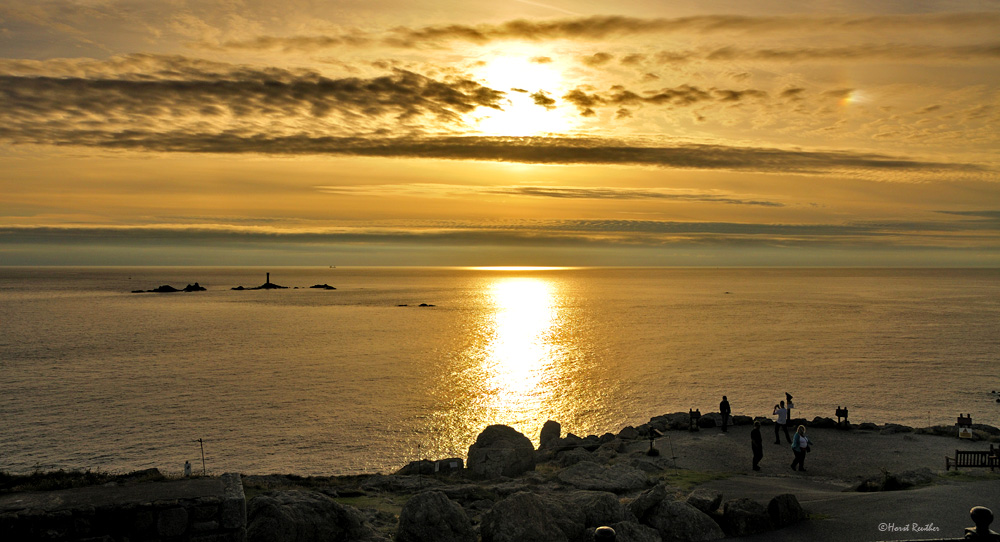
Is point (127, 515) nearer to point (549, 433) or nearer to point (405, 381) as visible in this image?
point (549, 433)

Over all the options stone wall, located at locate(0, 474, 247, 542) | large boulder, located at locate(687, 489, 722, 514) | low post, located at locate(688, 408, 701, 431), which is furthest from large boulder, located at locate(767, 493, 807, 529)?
low post, located at locate(688, 408, 701, 431)

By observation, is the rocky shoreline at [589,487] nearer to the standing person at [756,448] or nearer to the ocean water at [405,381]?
the standing person at [756,448]

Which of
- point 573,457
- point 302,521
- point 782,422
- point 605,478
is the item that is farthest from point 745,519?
point 782,422

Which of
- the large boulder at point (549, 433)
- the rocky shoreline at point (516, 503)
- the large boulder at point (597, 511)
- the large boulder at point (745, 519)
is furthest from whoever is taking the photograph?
the large boulder at point (549, 433)

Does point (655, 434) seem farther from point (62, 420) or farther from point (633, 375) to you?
point (62, 420)

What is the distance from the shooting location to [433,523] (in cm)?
1283

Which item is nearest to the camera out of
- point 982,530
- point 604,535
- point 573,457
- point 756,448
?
point 982,530

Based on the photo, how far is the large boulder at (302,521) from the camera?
11.5m

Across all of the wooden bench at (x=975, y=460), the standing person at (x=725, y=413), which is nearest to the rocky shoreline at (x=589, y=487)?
the standing person at (x=725, y=413)

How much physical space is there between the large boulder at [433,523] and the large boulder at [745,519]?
5541 millimetres

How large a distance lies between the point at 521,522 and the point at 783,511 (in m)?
5.96

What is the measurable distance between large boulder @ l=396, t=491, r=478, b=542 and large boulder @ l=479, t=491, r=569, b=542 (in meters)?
0.44

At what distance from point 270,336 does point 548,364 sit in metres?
38.3

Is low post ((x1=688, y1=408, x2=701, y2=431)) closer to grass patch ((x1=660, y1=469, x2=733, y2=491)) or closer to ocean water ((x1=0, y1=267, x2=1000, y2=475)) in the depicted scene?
grass patch ((x1=660, y1=469, x2=733, y2=491))
